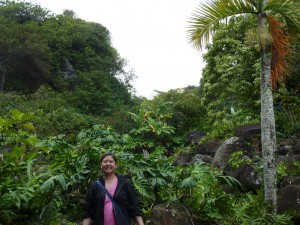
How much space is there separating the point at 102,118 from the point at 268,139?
15781mm

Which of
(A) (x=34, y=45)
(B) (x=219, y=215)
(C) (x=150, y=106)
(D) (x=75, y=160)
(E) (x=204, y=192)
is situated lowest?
(B) (x=219, y=215)

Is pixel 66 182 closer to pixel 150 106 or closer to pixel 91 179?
pixel 91 179

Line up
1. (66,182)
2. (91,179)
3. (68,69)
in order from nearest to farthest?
(66,182) → (91,179) → (68,69)

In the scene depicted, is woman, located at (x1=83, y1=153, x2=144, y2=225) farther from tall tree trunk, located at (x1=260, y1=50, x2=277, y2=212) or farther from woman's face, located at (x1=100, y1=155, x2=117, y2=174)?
tall tree trunk, located at (x1=260, y1=50, x2=277, y2=212)

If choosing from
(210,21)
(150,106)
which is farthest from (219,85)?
(210,21)

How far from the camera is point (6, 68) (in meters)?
22.0

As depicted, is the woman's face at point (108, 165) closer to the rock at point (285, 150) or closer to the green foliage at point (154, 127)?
the rock at point (285, 150)

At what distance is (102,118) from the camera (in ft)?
69.7

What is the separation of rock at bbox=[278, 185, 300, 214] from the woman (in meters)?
3.77

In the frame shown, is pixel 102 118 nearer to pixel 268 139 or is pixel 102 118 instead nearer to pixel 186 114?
pixel 186 114

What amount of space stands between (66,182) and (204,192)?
200 centimetres

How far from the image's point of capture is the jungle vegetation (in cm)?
514

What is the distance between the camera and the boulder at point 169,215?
5.04 metres

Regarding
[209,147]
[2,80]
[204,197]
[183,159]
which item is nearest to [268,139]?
[204,197]
